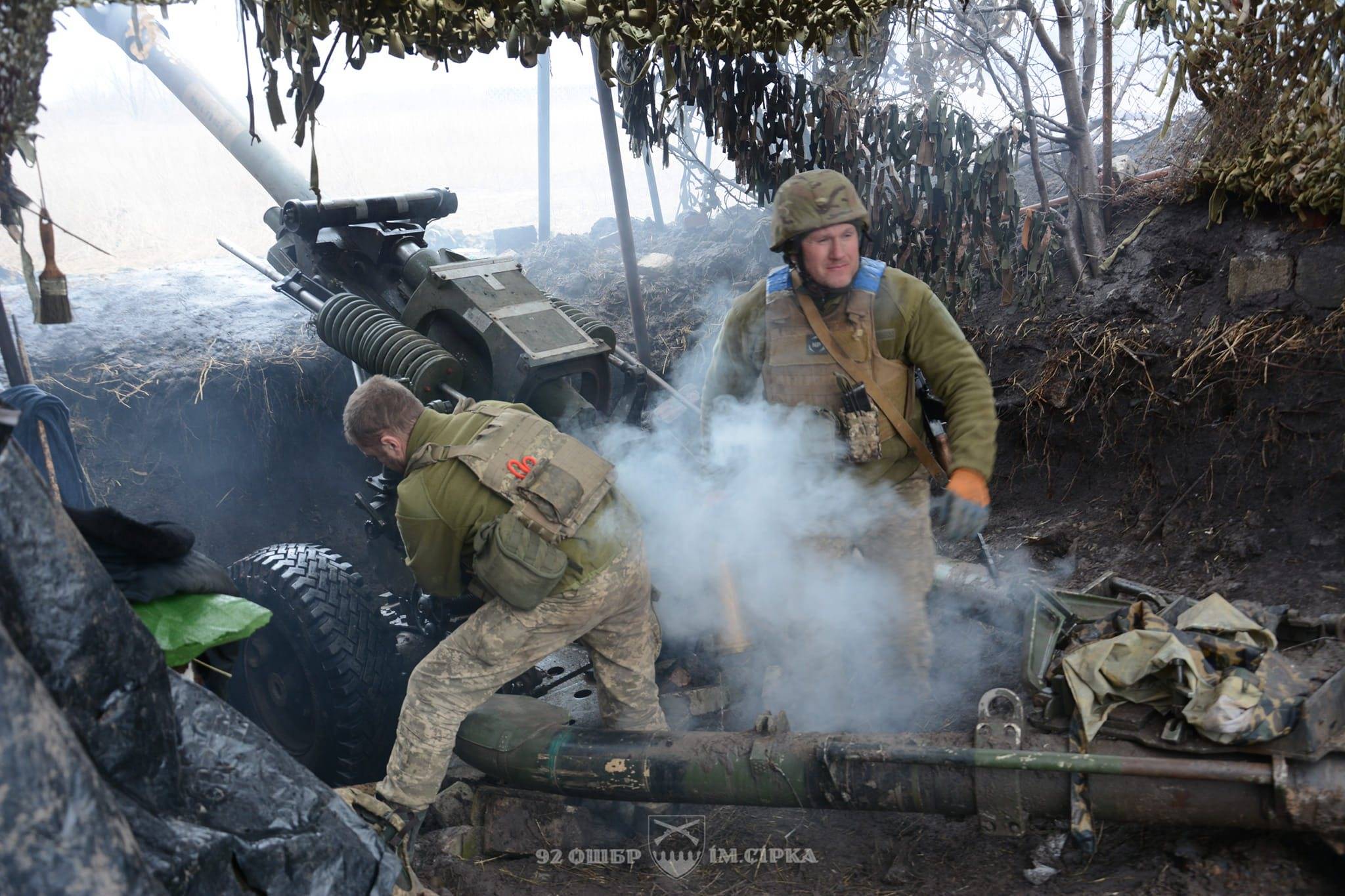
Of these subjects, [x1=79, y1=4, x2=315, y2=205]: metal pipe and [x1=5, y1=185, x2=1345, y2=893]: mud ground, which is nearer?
[x1=5, y1=185, x2=1345, y2=893]: mud ground

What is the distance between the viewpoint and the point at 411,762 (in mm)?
3605

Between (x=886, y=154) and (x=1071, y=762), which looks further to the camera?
(x=886, y=154)

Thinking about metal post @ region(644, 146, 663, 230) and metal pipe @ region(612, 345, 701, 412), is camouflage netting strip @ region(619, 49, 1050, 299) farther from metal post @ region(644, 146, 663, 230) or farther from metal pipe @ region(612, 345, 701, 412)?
metal post @ region(644, 146, 663, 230)

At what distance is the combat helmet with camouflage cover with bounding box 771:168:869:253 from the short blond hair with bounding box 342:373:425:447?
1.57 meters

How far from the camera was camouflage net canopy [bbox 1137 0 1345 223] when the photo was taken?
13.0ft

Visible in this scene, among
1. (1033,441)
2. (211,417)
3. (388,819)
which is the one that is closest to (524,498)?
(388,819)

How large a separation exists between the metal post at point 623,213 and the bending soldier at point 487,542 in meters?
2.54

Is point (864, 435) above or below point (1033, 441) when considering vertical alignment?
above

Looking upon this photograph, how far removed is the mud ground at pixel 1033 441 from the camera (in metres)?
3.56

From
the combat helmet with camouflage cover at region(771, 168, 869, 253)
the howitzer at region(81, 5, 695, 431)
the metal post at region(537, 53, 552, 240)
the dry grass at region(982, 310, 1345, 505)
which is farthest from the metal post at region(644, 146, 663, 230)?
the combat helmet with camouflage cover at region(771, 168, 869, 253)

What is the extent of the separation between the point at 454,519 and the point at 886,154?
3715mm

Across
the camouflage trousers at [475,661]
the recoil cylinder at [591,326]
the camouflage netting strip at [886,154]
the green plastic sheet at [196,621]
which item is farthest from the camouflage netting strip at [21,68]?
the camouflage netting strip at [886,154]

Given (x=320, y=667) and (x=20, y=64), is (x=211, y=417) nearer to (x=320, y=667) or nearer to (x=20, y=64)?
(x=320, y=667)

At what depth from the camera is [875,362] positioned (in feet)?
12.8
